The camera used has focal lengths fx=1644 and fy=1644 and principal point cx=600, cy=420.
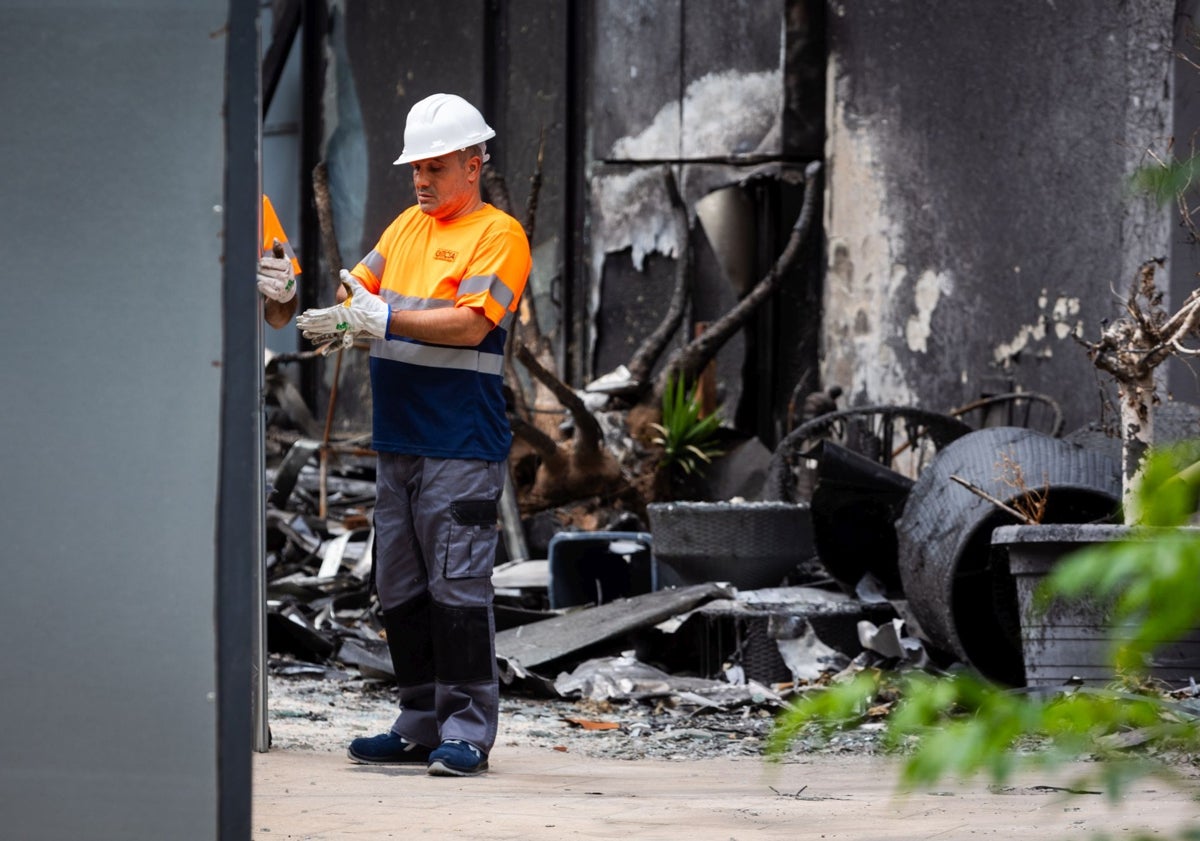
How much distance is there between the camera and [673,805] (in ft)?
13.0

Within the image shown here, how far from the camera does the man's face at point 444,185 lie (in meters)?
4.70

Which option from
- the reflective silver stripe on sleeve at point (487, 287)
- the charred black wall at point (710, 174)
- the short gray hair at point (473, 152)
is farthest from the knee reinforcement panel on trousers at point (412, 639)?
the charred black wall at point (710, 174)

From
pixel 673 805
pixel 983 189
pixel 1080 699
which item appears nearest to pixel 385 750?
pixel 673 805

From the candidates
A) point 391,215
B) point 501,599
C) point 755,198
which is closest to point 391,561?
point 501,599

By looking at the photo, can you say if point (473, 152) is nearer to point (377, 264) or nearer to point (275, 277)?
point (377, 264)

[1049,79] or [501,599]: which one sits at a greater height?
[1049,79]

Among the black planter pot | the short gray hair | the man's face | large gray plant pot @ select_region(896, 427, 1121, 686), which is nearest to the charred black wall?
large gray plant pot @ select_region(896, 427, 1121, 686)

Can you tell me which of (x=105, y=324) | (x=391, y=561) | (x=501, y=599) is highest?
(x=105, y=324)

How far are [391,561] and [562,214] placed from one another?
7644 mm

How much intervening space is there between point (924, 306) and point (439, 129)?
5.16m

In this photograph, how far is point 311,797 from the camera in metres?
3.99

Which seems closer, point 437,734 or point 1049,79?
point 437,734

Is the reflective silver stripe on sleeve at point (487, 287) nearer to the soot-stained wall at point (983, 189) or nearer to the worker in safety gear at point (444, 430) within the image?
the worker in safety gear at point (444, 430)

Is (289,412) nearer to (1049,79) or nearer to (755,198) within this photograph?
(755,198)
